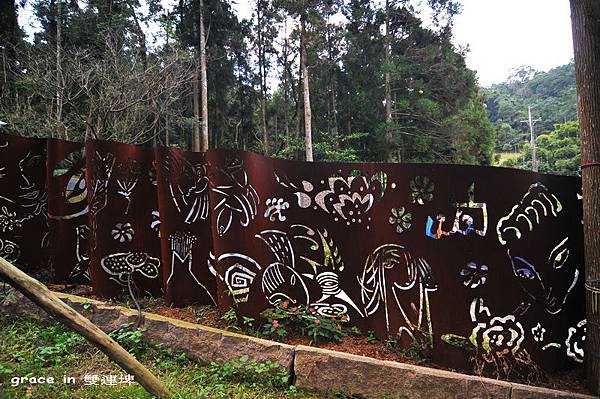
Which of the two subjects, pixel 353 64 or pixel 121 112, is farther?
pixel 353 64

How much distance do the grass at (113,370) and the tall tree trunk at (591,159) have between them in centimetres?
194

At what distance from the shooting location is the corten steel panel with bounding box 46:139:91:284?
12.5 feet

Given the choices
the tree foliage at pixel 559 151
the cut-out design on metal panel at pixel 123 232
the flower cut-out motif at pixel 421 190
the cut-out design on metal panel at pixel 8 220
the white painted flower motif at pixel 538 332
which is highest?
the tree foliage at pixel 559 151

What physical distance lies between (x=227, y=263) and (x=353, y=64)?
72.1 feet

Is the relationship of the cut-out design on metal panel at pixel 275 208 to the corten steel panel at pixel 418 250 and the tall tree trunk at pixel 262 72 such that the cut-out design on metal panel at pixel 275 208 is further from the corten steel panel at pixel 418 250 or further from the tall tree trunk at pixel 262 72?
the tall tree trunk at pixel 262 72

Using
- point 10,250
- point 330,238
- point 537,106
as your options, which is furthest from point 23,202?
point 537,106

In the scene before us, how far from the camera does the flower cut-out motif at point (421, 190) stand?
2785 mm

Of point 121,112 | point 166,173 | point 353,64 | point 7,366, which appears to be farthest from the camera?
point 353,64

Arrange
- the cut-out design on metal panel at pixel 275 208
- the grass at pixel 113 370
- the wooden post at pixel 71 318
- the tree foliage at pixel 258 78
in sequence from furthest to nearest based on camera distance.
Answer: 1. the tree foliage at pixel 258 78
2. the cut-out design on metal panel at pixel 275 208
3. the grass at pixel 113 370
4. the wooden post at pixel 71 318

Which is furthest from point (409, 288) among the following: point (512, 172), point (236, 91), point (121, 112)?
point (236, 91)

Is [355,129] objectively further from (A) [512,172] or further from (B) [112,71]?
(A) [512,172]

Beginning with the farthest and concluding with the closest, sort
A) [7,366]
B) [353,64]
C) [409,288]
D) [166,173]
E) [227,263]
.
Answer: [353,64] → [166,173] → [227,263] → [409,288] → [7,366]

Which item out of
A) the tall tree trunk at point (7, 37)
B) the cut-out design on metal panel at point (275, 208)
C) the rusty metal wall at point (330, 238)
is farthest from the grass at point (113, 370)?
the tall tree trunk at point (7, 37)

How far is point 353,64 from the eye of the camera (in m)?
22.9
